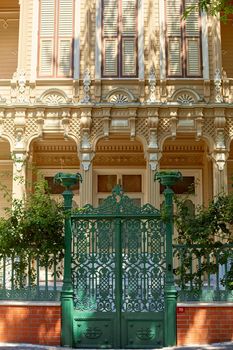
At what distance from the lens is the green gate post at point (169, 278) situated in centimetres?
872

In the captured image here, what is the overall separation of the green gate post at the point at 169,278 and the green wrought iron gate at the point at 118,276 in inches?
4.1

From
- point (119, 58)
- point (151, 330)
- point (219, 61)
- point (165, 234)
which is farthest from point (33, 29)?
point (151, 330)

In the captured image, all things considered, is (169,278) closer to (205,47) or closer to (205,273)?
(205,273)

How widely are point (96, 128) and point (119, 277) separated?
25.9 feet

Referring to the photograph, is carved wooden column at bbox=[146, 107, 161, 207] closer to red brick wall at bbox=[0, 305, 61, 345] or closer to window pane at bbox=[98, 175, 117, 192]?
window pane at bbox=[98, 175, 117, 192]

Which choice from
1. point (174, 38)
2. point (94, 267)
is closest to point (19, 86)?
point (174, 38)

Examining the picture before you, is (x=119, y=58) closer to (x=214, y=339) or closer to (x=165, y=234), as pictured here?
(x=165, y=234)

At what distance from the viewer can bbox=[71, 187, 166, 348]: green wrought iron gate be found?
8.86 metres

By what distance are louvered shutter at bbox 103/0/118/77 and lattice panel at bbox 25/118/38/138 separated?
2716 millimetres

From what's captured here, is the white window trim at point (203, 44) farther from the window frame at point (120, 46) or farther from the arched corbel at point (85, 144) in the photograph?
the arched corbel at point (85, 144)

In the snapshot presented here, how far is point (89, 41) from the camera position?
1672cm

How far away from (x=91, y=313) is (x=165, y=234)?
6.09 ft

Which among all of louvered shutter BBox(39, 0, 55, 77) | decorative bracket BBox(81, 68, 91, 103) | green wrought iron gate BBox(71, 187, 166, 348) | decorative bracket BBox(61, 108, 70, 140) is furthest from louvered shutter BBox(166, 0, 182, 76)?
green wrought iron gate BBox(71, 187, 166, 348)

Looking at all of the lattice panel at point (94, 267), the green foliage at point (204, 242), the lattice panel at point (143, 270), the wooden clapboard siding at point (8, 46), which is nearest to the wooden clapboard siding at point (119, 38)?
the wooden clapboard siding at point (8, 46)
